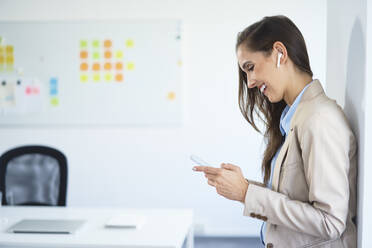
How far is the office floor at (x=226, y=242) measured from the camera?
11.1 feet

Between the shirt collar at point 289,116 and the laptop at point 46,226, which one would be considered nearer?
the shirt collar at point 289,116

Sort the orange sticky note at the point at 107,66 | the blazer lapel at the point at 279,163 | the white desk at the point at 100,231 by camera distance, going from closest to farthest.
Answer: the blazer lapel at the point at 279,163
the white desk at the point at 100,231
the orange sticky note at the point at 107,66

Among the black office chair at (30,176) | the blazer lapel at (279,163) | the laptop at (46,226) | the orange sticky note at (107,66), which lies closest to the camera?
the blazer lapel at (279,163)

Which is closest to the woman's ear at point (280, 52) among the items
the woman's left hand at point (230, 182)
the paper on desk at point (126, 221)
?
the woman's left hand at point (230, 182)

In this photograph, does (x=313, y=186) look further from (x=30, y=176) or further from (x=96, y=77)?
(x=96, y=77)

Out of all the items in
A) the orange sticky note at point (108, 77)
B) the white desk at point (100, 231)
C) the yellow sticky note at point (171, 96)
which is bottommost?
the white desk at point (100, 231)

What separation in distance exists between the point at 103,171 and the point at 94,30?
3.98 ft

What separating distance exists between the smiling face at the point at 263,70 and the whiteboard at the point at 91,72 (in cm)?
212

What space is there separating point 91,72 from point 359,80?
2655mm

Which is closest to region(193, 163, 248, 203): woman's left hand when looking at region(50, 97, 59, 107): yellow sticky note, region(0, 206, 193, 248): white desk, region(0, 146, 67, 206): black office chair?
region(0, 206, 193, 248): white desk

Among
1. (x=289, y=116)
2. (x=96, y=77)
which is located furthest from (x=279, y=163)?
(x=96, y=77)

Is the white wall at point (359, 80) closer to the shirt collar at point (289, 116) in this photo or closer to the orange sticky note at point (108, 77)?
the shirt collar at point (289, 116)

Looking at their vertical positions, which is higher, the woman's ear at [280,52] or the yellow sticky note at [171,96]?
the woman's ear at [280,52]

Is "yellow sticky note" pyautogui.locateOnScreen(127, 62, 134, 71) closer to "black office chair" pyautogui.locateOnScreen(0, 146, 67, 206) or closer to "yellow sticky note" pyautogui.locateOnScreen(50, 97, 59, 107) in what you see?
"yellow sticky note" pyautogui.locateOnScreen(50, 97, 59, 107)
